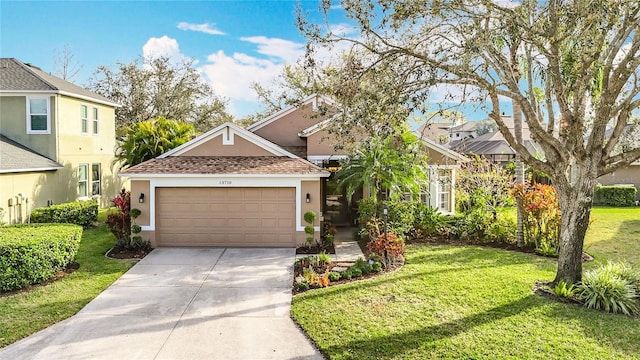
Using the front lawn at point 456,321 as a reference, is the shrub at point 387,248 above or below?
above

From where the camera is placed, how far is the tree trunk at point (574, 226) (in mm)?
8930

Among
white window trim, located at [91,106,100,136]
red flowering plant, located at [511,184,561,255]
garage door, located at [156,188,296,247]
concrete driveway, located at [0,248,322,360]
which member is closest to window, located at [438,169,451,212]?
red flowering plant, located at [511,184,561,255]

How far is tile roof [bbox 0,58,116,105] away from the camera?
18.3 metres

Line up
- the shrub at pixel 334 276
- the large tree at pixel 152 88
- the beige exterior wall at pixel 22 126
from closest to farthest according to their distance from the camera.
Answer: the shrub at pixel 334 276
the beige exterior wall at pixel 22 126
the large tree at pixel 152 88

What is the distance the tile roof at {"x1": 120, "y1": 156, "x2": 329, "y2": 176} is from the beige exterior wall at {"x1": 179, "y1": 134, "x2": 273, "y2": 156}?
200 millimetres

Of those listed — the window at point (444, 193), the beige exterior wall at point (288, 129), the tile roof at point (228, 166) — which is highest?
the beige exterior wall at point (288, 129)

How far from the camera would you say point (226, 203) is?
1417cm

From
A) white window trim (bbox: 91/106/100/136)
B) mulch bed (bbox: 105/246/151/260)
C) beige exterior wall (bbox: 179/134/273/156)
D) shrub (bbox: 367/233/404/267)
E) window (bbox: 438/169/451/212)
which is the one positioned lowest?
mulch bed (bbox: 105/246/151/260)

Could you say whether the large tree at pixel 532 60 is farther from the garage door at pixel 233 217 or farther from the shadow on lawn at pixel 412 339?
the garage door at pixel 233 217

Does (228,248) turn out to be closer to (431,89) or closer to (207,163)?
(207,163)

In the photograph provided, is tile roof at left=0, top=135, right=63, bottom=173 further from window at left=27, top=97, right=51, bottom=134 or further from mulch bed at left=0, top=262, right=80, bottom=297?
mulch bed at left=0, top=262, right=80, bottom=297

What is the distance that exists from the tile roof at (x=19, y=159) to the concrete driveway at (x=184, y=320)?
871 centimetres

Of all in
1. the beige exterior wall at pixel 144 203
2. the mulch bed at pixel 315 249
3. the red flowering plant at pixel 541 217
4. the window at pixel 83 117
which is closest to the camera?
the red flowering plant at pixel 541 217

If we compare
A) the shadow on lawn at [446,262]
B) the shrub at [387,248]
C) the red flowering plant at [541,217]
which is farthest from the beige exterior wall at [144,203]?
the red flowering plant at [541,217]
